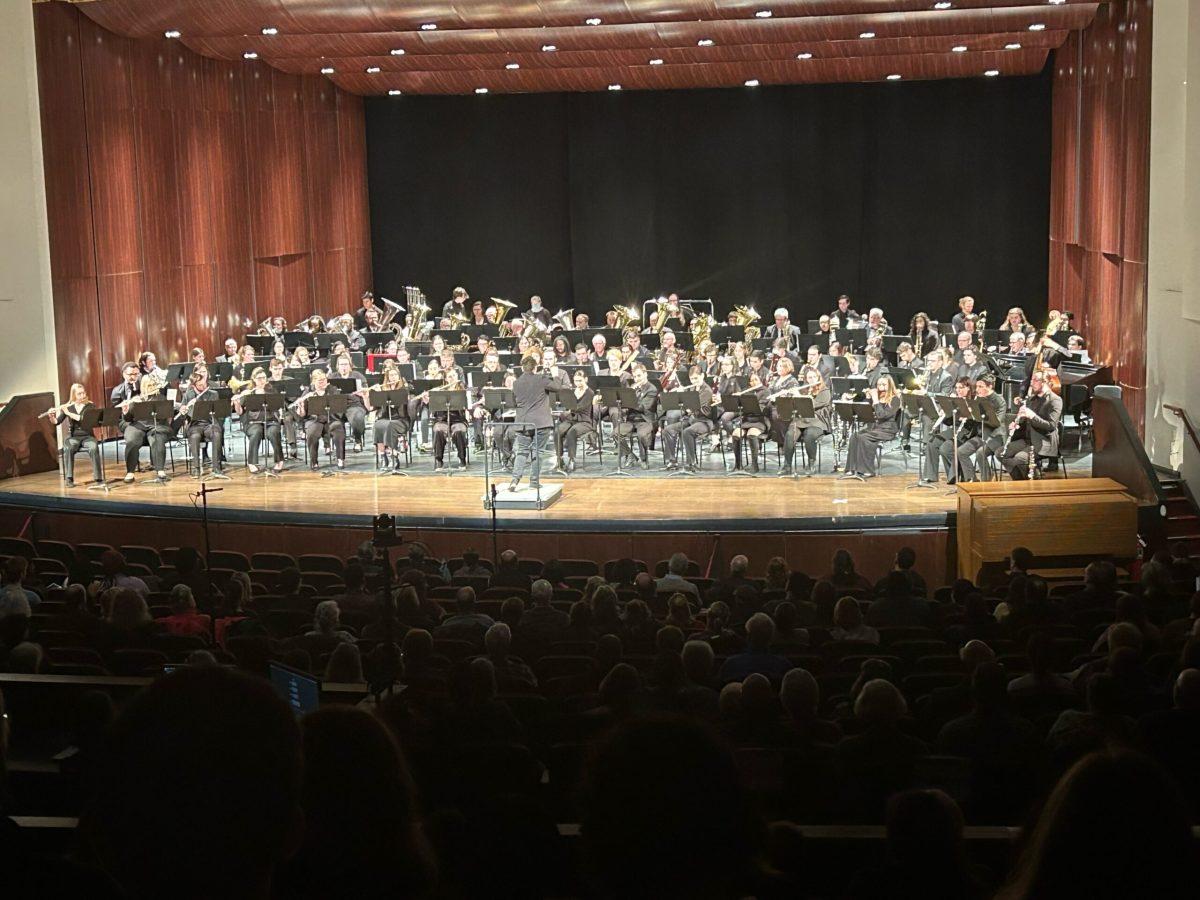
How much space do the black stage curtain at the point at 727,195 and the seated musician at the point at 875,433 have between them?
1165cm

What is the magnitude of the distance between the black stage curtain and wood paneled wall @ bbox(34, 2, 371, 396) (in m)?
2.16

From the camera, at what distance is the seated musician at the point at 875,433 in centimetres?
1405

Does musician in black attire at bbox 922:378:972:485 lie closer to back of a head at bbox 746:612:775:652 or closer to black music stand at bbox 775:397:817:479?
black music stand at bbox 775:397:817:479

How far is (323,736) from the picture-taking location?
6.21 feet

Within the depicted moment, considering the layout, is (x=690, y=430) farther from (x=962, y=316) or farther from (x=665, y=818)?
(x=665, y=818)

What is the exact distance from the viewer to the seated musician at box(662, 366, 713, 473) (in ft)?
48.4

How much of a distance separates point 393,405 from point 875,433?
4.88 metres

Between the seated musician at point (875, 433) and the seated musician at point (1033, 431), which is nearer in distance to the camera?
the seated musician at point (1033, 431)

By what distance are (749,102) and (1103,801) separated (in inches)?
1004

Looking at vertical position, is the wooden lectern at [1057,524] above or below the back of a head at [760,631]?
below

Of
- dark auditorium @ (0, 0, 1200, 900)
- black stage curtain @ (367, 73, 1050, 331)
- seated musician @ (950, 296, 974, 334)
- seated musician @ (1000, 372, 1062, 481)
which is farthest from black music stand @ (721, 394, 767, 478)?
black stage curtain @ (367, 73, 1050, 331)

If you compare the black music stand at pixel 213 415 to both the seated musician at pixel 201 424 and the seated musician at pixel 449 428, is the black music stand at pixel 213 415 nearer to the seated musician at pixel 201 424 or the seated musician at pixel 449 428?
the seated musician at pixel 201 424

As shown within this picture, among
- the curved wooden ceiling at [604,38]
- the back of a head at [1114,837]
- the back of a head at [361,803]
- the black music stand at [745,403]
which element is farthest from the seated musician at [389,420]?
the back of a head at [1114,837]

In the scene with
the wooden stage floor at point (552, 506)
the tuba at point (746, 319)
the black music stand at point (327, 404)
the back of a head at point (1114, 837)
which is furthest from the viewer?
the tuba at point (746, 319)
